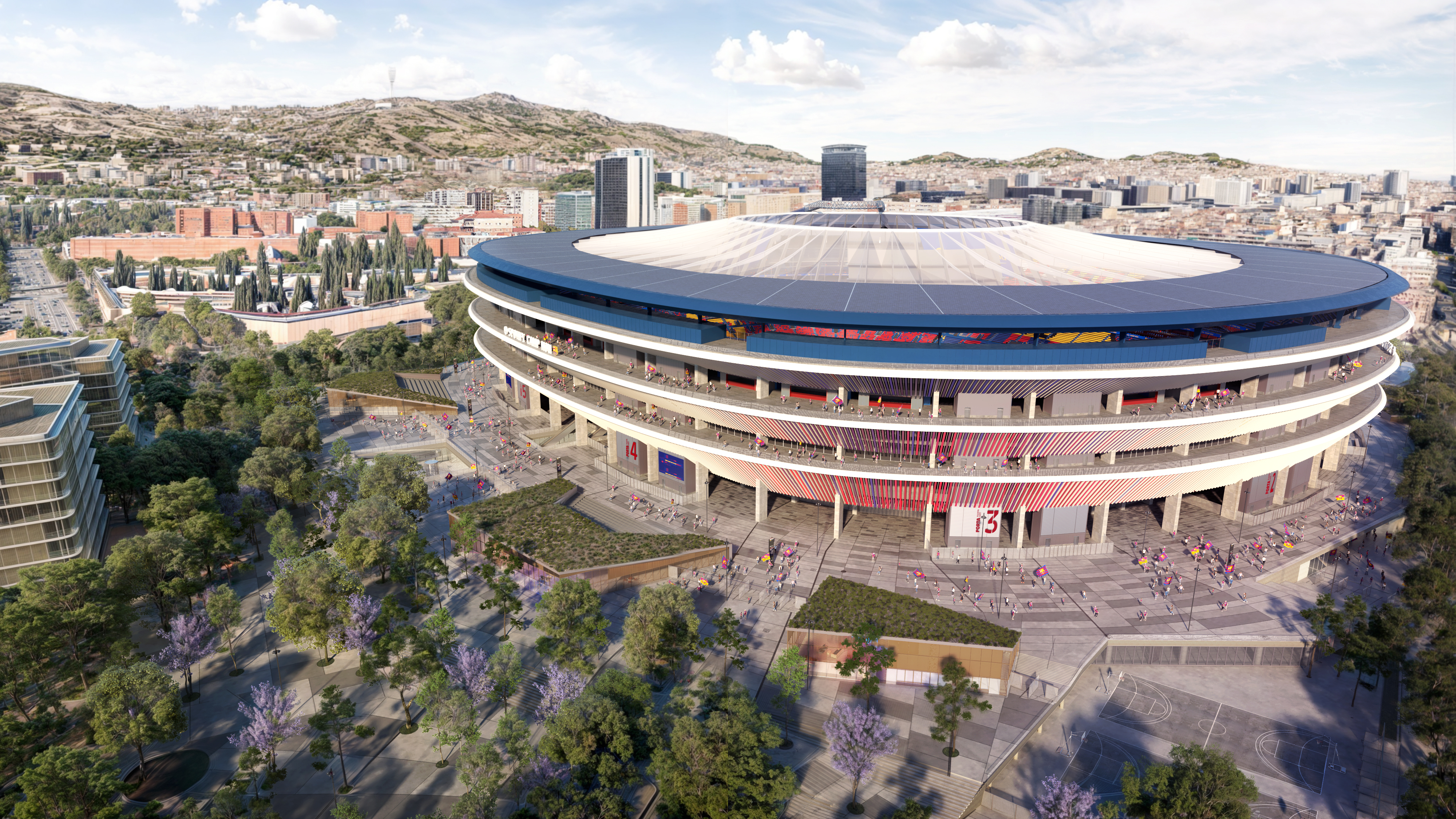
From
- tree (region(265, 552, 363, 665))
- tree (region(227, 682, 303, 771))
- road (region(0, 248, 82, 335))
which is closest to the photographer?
tree (region(227, 682, 303, 771))

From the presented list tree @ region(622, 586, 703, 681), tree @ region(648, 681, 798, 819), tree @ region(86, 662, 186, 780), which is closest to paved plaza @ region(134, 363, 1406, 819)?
tree @ region(622, 586, 703, 681)

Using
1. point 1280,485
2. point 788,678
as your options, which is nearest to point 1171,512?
point 1280,485

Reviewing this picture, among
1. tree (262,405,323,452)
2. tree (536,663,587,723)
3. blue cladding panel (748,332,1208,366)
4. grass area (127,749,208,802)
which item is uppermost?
blue cladding panel (748,332,1208,366)

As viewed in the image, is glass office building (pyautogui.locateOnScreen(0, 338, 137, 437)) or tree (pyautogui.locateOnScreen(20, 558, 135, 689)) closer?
tree (pyautogui.locateOnScreen(20, 558, 135, 689))

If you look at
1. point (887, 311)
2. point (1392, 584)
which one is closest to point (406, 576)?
point (887, 311)

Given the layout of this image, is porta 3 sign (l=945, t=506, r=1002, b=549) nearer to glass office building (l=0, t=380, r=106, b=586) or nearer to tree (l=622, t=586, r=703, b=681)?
tree (l=622, t=586, r=703, b=681)

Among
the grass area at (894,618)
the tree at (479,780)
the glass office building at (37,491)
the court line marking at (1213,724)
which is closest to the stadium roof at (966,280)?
the grass area at (894,618)
